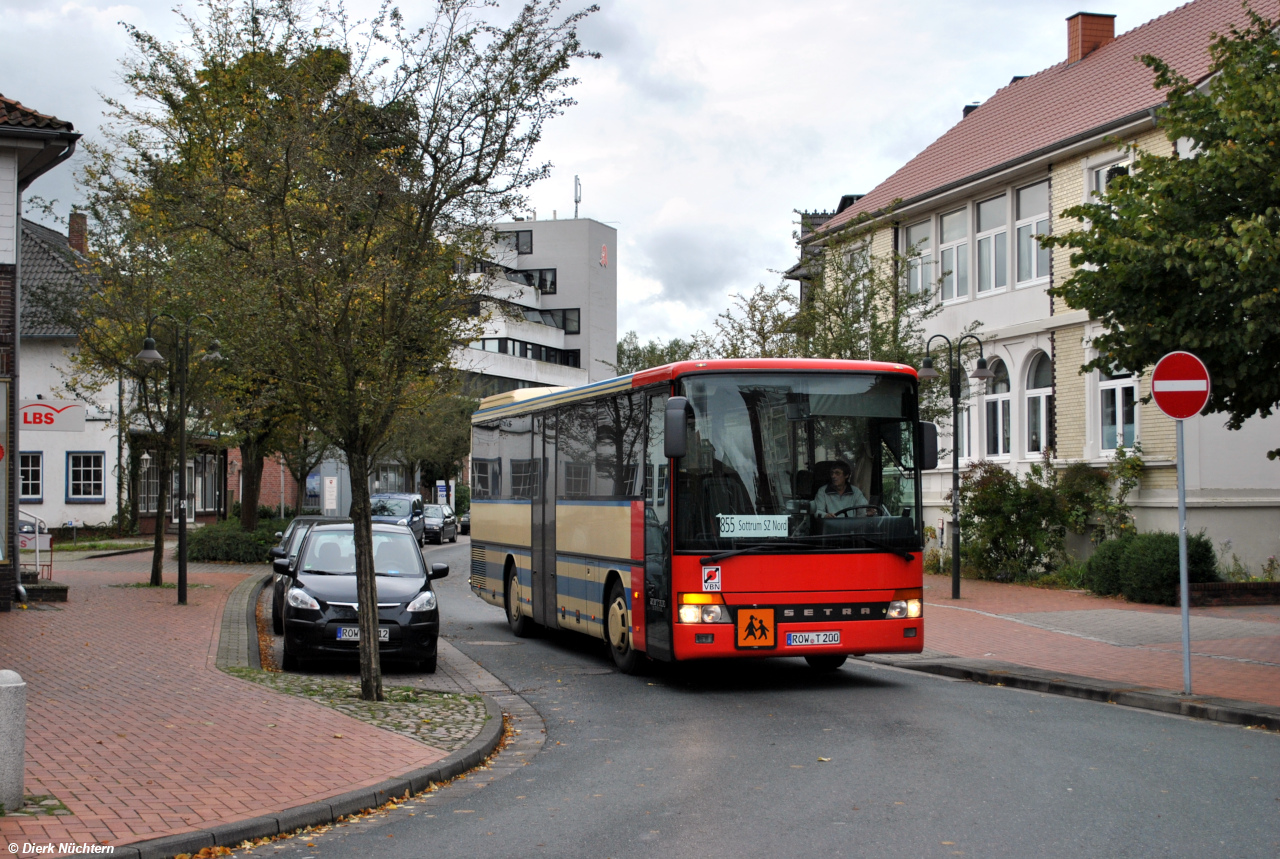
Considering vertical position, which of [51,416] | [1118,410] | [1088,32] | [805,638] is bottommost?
[805,638]

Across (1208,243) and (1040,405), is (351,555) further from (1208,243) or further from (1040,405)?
(1040,405)

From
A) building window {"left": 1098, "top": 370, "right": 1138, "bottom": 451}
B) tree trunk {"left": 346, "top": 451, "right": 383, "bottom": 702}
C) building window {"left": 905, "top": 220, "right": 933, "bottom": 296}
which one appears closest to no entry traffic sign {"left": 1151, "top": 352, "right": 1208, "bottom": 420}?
tree trunk {"left": 346, "top": 451, "right": 383, "bottom": 702}

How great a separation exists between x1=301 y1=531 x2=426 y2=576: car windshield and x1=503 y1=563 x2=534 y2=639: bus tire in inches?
113

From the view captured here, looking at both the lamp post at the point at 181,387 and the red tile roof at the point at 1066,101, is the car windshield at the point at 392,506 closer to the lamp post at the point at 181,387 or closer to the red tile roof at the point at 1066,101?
the lamp post at the point at 181,387

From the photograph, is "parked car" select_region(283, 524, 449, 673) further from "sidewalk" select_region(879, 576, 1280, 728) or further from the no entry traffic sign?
the no entry traffic sign

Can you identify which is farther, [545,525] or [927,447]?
[545,525]

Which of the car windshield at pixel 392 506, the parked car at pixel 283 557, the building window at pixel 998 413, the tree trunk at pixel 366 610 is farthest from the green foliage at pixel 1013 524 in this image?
the car windshield at pixel 392 506

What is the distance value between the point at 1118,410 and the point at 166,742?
20.4m

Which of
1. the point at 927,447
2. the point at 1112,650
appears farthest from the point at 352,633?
the point at 1112,650

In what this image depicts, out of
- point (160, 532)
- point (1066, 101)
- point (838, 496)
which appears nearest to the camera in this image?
point (838, 496)

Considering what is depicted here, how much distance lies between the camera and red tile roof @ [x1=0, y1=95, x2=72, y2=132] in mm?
17734

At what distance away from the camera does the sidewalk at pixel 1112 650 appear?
11367mm

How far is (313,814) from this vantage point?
702 centimetres

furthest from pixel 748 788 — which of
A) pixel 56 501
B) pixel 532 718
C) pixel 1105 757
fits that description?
pixel 56 501
